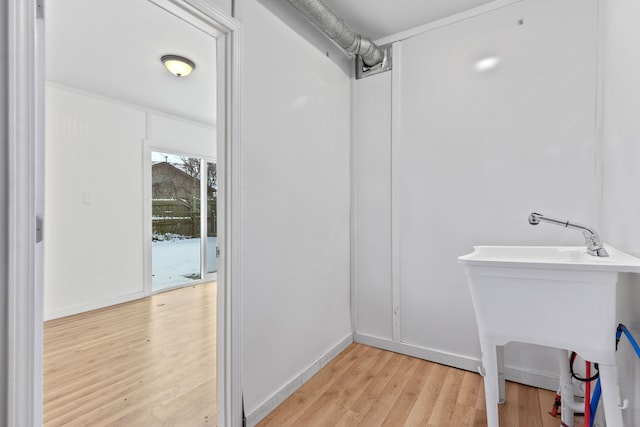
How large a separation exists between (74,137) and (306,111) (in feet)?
9.66

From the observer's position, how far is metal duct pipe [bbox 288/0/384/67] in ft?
6.12

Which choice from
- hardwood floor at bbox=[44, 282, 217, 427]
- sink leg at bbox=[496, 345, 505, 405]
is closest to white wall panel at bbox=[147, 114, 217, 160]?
hardwood floor at bbox=[44, 282, 217, 427]

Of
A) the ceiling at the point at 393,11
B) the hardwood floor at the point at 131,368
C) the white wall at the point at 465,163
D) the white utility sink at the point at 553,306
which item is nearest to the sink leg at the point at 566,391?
the white utility sink at the point at 553,306

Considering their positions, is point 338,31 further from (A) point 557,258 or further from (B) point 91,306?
(B) point 91,306

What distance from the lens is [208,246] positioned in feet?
16.4

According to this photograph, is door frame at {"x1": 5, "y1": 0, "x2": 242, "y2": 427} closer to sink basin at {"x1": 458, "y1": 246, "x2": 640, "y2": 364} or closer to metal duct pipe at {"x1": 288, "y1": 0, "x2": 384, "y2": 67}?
metal duct pipe at {"x1": 288, "y1": 0, "x2": 384, "y2": 67}

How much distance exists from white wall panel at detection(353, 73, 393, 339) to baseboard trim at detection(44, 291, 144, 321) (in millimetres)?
3066

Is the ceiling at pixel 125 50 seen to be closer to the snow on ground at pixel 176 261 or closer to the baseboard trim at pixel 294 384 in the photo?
the snow on ground at pixel 176 261

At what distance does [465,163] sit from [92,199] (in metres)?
3.99

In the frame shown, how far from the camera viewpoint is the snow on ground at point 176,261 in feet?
14.4

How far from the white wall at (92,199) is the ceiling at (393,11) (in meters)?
3.08

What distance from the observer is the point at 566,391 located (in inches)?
57.1

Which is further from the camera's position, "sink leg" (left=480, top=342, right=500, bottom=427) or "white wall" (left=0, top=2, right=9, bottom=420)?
"sink leg" (left=480, top=342, right=500, bottom=427)

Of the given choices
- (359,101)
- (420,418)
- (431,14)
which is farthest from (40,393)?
(431,14)
